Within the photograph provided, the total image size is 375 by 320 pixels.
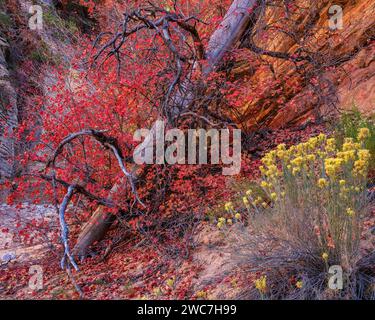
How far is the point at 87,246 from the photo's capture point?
19.9ft

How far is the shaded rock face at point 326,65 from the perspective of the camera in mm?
7148

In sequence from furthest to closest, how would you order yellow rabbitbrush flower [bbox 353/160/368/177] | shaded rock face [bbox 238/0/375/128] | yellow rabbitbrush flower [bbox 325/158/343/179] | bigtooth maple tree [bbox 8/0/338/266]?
shaded rock face [bbox 238/0/375/128] → bigtooth maple tree [bbox 8/0/338/266] → yellow rabbitbrush flower [bbox 353/160/368/177] → yellow rabbitbrush flower [bbox 325/158/343/179]

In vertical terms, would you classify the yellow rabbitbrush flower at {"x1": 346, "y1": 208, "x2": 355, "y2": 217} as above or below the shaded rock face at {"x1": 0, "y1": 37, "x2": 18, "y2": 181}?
below

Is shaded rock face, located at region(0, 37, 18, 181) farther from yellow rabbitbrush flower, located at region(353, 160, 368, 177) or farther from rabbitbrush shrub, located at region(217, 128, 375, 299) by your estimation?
yellow rabbitbrush flower, located at region(353, 160, 368, 177)

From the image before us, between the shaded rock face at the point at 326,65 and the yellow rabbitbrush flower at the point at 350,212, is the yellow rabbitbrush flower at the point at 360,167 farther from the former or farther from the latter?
the shaded rock face at the point at 326,65

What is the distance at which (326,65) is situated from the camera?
7.48m

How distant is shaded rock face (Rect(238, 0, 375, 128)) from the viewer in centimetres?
715

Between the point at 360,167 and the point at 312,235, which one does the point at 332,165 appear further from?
the point at 312,235

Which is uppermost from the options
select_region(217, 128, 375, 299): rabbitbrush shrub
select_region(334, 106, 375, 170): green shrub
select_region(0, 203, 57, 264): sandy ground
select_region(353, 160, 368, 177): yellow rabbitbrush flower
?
select_region(334, 106, 375, 170): green shrub

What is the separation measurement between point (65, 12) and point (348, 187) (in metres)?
16.4

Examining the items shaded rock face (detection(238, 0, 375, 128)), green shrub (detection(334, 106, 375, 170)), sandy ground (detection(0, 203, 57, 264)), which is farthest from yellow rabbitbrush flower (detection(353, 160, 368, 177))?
sandy ground (detection(0, 203, 57, 264))

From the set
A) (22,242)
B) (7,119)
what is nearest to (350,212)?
(22,242)
